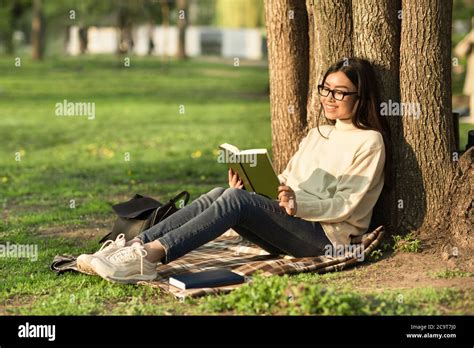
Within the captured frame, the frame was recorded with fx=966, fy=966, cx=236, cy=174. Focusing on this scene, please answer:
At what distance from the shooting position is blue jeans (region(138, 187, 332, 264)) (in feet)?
19.7

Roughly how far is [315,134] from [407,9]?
1.07m

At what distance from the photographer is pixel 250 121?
64.0 feet

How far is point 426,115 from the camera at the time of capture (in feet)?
21.6

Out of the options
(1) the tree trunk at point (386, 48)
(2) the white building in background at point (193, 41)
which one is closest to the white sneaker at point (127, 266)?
(1) the tree trunk at point (386, 48)

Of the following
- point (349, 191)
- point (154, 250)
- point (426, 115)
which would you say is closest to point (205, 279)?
point (154, 250)

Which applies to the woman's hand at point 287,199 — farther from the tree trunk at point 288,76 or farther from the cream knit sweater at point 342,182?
the tree trunk at point 288,76

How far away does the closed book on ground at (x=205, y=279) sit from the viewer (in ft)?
19.3

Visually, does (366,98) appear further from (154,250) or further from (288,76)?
(154,250)

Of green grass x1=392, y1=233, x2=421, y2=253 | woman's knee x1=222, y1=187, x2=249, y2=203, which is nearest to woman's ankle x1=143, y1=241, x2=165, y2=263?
woman's knee x1=222, y1=187, x2=249, y2=203

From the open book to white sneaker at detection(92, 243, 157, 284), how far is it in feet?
2.79

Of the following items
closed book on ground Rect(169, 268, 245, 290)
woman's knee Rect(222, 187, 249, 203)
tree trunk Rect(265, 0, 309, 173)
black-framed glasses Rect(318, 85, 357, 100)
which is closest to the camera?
closed book on ground Rect(169, 268, 245, 290)

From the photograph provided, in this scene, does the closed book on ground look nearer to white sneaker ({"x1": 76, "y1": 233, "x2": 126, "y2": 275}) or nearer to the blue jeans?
the blue jeans

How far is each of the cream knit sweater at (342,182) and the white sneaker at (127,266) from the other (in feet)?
3.35

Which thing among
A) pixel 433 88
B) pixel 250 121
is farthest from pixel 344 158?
pixel 250 121
